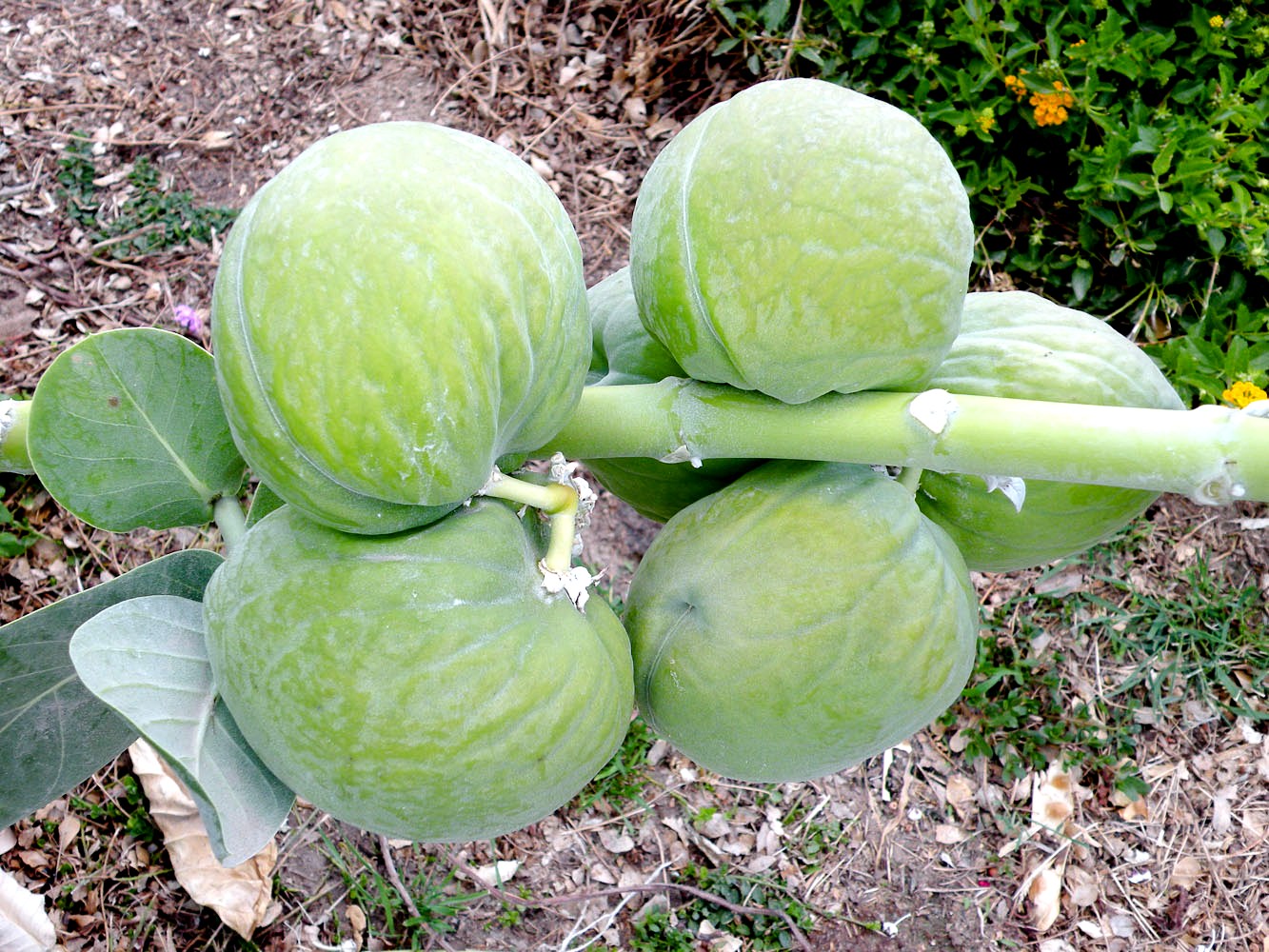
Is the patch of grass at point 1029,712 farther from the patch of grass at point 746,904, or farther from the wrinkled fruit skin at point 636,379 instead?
the wrinkled fruit skin at point 636,379

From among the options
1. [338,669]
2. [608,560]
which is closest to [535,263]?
[338,669]

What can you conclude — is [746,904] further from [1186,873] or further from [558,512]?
[558,512]

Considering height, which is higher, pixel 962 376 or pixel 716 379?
pixel 716 379

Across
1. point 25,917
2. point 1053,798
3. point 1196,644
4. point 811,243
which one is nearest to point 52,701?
point 25,917

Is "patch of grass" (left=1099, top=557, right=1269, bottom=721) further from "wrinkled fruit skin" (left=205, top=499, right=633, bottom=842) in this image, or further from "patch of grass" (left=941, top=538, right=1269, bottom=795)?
"wrinkled fruit skin" (left=205, top=499, right=633, bottom=842)

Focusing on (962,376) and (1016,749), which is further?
(1016,749)

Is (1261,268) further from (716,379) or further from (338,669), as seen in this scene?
(338,669)
